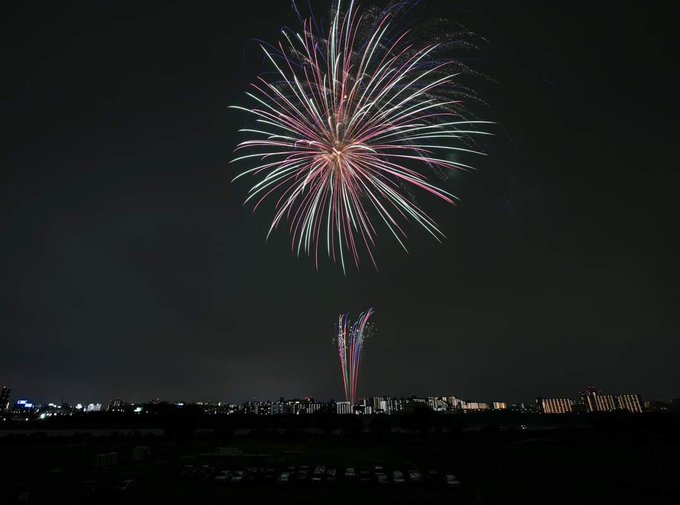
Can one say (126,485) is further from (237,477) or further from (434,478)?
(434,478)

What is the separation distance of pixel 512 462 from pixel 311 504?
30279mm

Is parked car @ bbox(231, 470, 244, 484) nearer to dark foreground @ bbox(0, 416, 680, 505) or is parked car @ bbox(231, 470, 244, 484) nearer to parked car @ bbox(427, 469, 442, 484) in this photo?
dark foreground @ bbox(0, 416, 680, 505)

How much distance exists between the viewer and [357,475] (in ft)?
131

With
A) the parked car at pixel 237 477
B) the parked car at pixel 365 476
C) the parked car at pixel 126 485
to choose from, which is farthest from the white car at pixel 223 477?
the parked car at pixel 365 476

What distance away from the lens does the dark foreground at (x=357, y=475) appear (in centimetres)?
3153

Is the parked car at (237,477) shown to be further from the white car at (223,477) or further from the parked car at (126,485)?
the parked car at (126,485)

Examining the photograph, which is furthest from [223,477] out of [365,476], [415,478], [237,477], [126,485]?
[415,478]

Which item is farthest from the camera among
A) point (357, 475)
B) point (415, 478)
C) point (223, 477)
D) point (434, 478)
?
point (357, 475)

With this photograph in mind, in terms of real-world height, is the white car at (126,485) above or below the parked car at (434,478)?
above

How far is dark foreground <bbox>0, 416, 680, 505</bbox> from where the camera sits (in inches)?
1241

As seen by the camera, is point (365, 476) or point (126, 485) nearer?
point (126, 485)

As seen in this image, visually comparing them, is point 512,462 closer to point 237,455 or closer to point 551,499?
point 551,499

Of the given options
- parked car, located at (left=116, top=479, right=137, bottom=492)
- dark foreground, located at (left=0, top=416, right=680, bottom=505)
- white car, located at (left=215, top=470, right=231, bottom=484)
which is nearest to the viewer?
dark foreground, located at (left=0, top=416, right=680, bottom=505)

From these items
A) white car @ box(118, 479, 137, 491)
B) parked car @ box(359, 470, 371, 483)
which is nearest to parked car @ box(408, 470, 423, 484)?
parked car @ box(359, 470, 371, 483)
